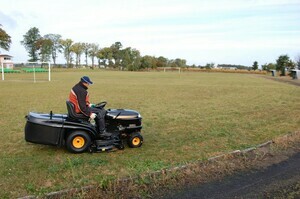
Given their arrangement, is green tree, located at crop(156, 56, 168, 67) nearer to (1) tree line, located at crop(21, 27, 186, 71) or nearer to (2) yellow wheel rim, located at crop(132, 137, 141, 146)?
(1) tree line, located at crop(21, 27, 186, 71)

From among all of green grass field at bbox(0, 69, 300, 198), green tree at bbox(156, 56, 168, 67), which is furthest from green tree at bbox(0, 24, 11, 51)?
green grass field at bbox(0, 69, 300, 198)

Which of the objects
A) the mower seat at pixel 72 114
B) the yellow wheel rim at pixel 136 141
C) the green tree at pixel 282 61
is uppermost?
the green tree at pixel 282 61

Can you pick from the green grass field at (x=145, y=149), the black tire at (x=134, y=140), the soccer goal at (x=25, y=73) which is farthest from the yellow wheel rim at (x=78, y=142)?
the soccer goal at (x=25, y=73)

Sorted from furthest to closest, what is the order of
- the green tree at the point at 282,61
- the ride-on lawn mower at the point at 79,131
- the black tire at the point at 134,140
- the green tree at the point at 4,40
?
the green tree at the point at 4,40
the green tree at the point at 282,61
the black tire at the point at 134,140
the ride-on lawn mower at the point at 79,131

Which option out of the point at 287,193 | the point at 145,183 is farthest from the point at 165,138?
the point at 287,193

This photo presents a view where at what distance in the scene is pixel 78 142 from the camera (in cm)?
552

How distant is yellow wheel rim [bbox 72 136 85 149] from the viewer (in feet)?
18.0

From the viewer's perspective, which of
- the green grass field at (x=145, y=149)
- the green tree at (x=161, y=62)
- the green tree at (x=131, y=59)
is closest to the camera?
the green grass field at (x=145, y=149)

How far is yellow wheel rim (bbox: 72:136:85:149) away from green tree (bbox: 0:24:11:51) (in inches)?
3033

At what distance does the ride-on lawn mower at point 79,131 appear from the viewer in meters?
5.29

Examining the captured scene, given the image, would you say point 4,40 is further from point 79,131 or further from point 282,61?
point 79,131

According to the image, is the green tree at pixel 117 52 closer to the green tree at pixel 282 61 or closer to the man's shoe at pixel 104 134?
the green tree at pixel 282 61

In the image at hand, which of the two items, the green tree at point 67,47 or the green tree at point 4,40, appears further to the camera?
the green tree at point 67,47

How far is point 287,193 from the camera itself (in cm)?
390
